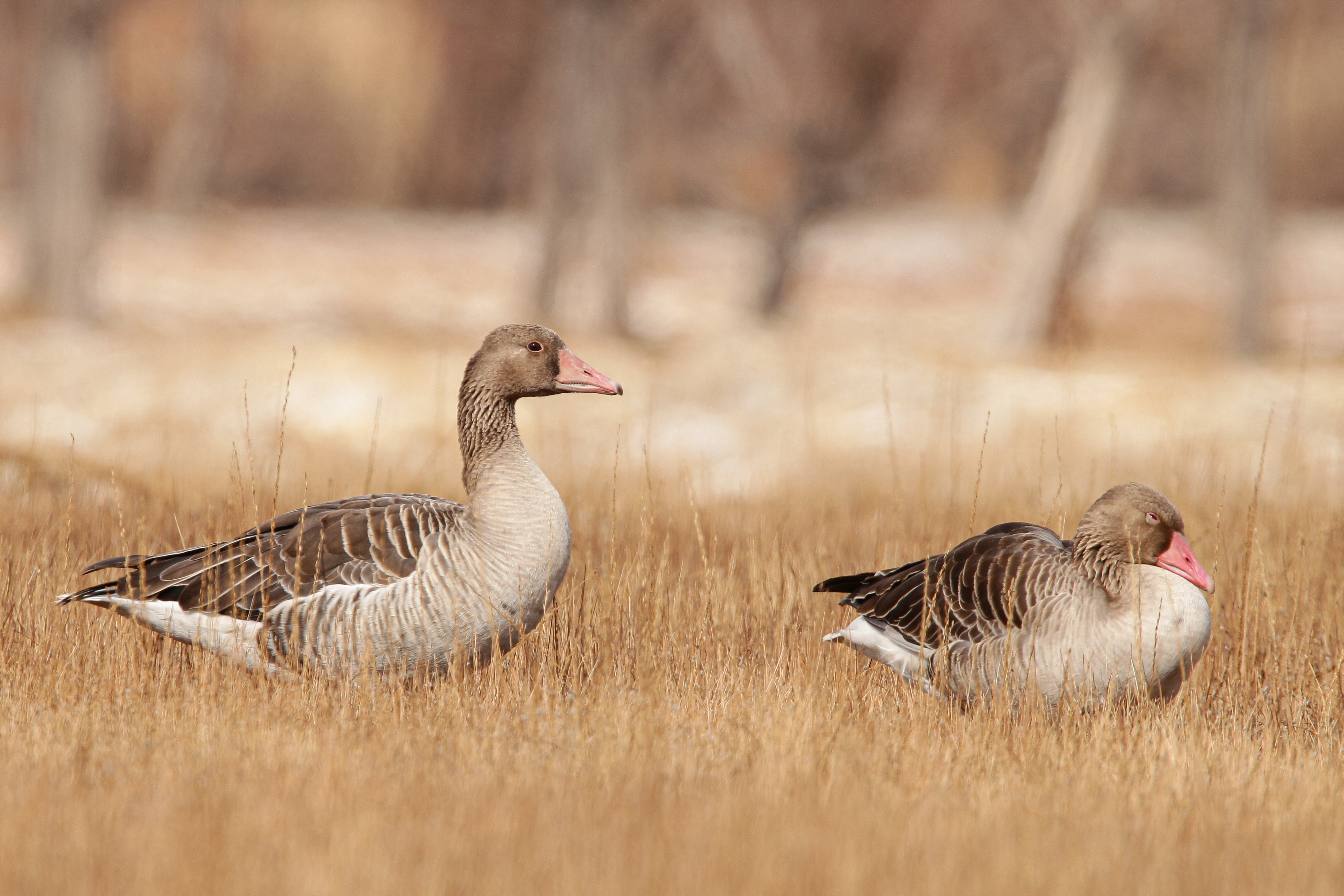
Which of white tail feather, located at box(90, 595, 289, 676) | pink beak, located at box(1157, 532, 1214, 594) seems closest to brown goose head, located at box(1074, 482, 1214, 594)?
pink beak, located at box(1157, 532, 1214, 594)

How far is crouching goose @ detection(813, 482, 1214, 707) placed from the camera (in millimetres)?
5074

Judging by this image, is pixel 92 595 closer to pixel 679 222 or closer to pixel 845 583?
pixel 845 583

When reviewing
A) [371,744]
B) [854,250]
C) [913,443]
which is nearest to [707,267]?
[854,250]

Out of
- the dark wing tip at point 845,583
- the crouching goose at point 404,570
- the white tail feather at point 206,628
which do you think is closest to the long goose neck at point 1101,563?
the dark wing tip at point 845,583

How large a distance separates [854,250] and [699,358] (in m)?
8.93

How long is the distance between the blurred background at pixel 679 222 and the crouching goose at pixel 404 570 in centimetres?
427

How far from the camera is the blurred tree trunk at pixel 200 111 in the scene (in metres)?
22.8

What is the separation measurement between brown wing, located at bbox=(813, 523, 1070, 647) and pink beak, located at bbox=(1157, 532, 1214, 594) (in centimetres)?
40

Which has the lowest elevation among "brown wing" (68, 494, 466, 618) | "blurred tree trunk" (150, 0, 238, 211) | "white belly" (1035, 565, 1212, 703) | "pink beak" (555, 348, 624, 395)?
"white belly" (1035, 565, 1212, 703)

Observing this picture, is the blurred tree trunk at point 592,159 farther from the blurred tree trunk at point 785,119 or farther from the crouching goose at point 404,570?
the crouching goose at point 404,570

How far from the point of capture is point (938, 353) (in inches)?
675

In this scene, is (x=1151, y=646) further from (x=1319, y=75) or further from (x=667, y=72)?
(x=1319, y=75)

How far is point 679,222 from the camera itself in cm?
2530

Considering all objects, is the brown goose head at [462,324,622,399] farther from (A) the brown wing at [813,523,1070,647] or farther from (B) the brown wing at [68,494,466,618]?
(A) the brown wing at [813,523,1070,647]
